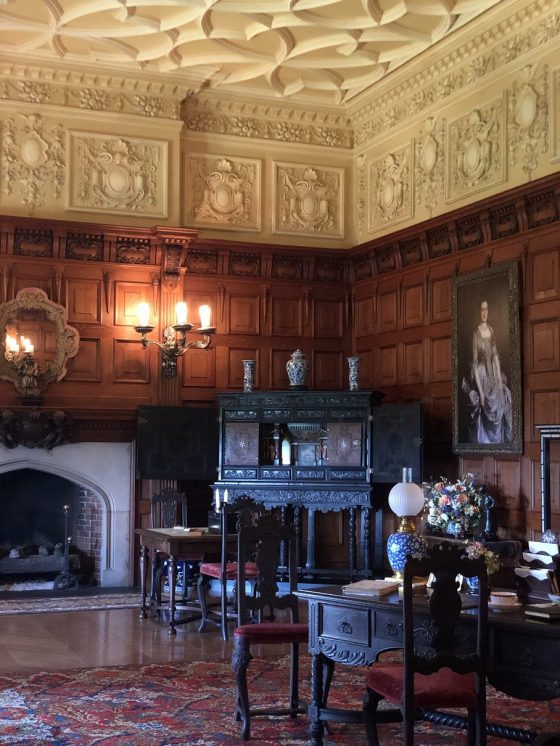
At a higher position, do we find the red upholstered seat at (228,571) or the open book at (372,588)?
the open book at (372,588)

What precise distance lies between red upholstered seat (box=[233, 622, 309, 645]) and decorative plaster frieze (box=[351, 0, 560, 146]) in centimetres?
577

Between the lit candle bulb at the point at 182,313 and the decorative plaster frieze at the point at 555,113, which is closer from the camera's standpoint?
the decorative plaster frieze at the point at 555,113

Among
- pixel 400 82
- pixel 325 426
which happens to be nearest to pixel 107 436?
pixel 325 426

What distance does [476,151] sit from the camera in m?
9.66

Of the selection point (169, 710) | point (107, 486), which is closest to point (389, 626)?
point (169, 710)

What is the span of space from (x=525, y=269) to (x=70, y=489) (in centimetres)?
567

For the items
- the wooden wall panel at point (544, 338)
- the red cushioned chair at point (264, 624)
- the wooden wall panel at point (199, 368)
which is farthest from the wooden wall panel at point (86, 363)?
the red cushioned chair at point (264, 624)

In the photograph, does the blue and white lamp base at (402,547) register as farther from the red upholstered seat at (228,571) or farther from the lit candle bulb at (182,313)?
the lit candle bulb at (182,313)

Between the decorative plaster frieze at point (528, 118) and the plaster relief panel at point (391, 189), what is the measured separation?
166 cm

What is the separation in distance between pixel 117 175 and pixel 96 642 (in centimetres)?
528

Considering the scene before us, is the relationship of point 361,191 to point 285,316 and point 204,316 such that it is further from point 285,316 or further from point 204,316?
point 204,316

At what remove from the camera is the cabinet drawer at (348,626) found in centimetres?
500

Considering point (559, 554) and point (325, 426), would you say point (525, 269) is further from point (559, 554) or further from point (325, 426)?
point (559, 554)

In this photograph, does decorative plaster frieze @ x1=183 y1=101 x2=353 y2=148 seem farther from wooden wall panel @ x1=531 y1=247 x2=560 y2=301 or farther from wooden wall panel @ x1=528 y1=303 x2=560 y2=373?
wooden wall panel @ x1=528 y1=303 x2=560 y2=373
